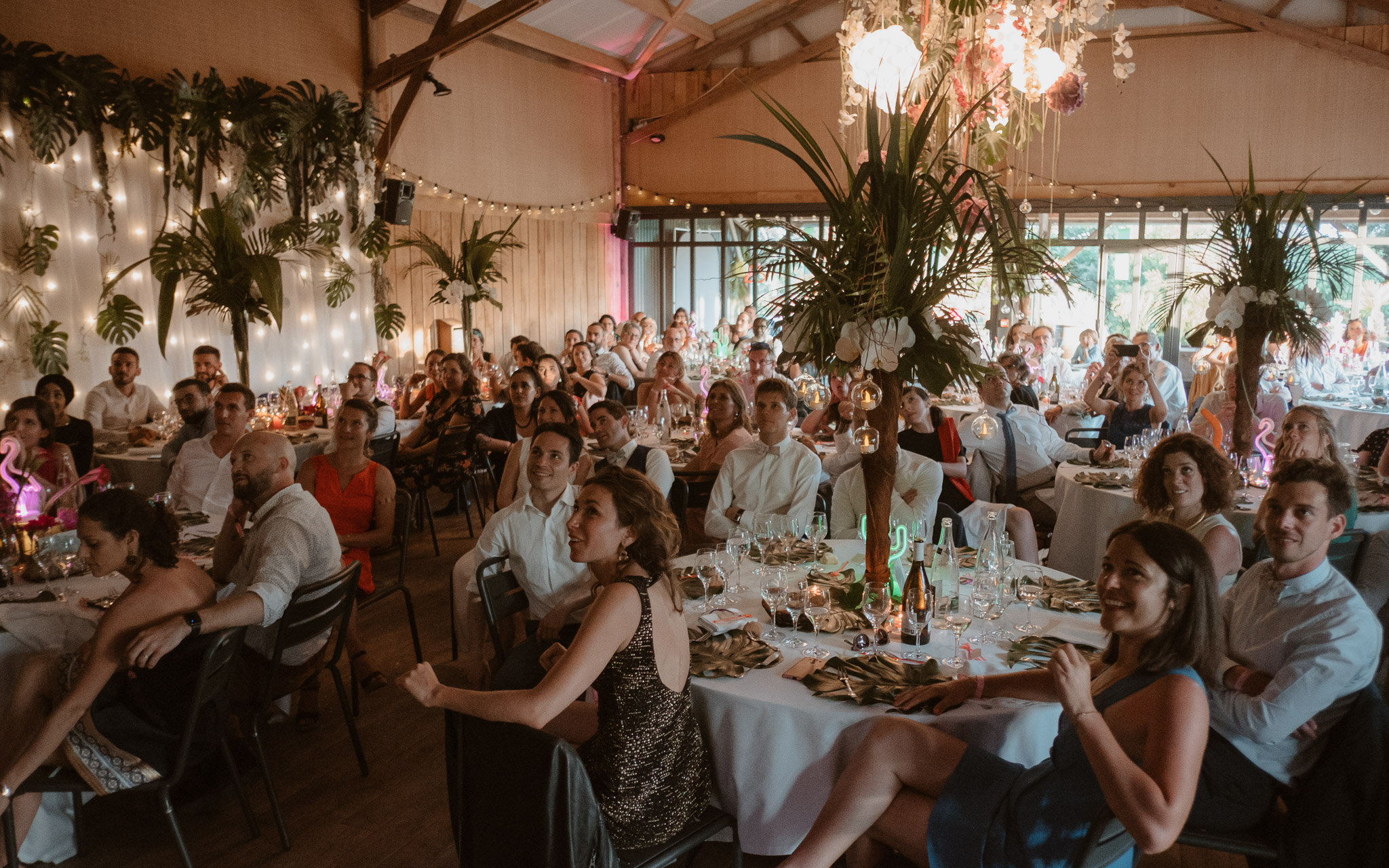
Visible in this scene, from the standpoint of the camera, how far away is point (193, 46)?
867 centimetres

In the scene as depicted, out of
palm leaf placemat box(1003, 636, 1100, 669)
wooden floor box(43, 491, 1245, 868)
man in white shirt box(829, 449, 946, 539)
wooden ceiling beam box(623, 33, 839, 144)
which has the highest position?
wooden ceiling beam box(623, 33, 839, 144)

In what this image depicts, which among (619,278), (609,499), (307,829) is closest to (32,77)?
(307,829)

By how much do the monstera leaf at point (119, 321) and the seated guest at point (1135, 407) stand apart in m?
7.89

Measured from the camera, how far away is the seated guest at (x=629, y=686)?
2.31 m

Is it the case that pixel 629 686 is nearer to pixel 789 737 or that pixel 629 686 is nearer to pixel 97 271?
pixel 789 737

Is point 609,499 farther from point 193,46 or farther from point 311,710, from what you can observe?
point 193,46

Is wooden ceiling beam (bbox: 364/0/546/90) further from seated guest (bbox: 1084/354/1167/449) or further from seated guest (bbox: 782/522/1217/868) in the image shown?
seated guest (bbox: 782/522/1217/868)

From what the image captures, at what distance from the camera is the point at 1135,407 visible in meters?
6.54

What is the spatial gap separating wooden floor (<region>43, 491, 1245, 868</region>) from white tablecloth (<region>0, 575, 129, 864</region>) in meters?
0.10

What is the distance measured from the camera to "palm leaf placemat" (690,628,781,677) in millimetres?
2631

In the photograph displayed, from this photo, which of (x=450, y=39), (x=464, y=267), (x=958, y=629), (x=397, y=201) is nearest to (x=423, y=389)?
(x=397, y=201)

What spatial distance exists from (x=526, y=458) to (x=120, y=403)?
4532 mm

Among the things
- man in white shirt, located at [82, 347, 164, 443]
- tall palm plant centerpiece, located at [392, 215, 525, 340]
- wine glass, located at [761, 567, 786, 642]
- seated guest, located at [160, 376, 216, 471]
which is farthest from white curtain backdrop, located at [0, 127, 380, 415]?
wine glass, located at [761, 567, 786, 642]

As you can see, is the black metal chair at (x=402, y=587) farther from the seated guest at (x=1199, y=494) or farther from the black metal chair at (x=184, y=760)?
the seated guest at (x=1199, y=494)
